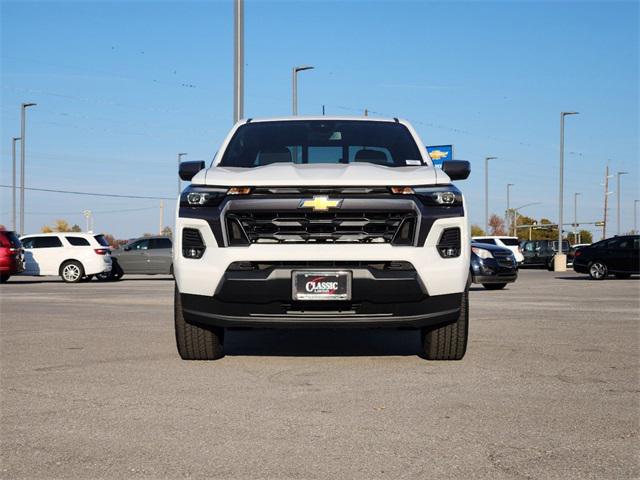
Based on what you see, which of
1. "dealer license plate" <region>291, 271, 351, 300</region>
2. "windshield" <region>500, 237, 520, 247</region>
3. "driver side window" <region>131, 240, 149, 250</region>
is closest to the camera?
"dealer license plate" <region>291, 271, 351, 300</region>

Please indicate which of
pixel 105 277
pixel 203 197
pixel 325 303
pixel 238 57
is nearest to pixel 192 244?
pixel 203 197

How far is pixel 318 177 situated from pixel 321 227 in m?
0.39

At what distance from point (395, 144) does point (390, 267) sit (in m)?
2.10

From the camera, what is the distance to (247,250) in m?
6.28

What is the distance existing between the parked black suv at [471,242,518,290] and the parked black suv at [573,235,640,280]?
9950mm

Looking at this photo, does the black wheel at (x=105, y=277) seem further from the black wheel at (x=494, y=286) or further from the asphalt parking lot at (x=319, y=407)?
the asphalt parking lot at (x=319, y=407)

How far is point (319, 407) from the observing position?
5.25 metres

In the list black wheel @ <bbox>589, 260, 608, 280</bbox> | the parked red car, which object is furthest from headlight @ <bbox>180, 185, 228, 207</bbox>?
black wheel @ <bbox>589, 260, 608, 280</bbox>

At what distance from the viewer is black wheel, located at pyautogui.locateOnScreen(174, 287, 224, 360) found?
6.95 metres

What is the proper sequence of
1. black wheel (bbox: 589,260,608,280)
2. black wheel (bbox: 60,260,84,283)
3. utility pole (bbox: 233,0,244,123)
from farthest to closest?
black wheel (bbox: 589,260,608,280) < black wheel (bbox: 60,260,84,283) < utility pole (bbox: 233,0,244,123)

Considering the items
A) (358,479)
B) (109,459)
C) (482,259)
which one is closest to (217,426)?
(109,459)

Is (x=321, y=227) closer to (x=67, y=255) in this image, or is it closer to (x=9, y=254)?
(x=9, y=254)

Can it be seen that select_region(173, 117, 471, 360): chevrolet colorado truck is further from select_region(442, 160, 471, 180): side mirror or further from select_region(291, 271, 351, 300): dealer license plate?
select_region(442, 160, 471, 180): side mirror

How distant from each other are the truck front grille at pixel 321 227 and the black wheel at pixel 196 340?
990 millimetres
